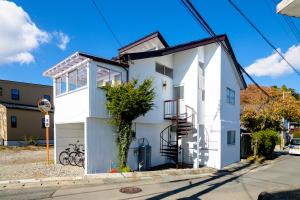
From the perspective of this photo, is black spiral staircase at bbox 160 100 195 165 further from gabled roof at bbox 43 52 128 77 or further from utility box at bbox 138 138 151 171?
gabled roof at bbox 43 52 128 77

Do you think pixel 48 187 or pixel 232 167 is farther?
pixel 232 167

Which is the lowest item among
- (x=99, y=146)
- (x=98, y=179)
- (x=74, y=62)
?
(x=98, y=179)

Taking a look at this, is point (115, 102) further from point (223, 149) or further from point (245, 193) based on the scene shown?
point (223, 149)

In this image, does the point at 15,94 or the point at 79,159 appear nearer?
the point at 79,159

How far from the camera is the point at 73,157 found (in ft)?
42.6

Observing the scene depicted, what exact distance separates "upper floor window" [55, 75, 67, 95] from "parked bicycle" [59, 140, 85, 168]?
3213 millimetres

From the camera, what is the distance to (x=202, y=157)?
14734mm

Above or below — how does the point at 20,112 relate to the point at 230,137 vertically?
above

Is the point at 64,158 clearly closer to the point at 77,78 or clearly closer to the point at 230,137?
the point at 77,78

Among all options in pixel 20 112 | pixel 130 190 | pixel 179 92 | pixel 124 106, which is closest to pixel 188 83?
pixel 179 92

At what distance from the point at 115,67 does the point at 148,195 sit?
6473mm

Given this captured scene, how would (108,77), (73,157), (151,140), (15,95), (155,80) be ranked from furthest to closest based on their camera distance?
(15,95) → (155,80) → (151,140) → (73,157) → (108,77)

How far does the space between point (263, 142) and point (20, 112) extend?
22.9m

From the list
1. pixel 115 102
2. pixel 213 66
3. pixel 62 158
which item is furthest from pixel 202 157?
pixel 62 158
